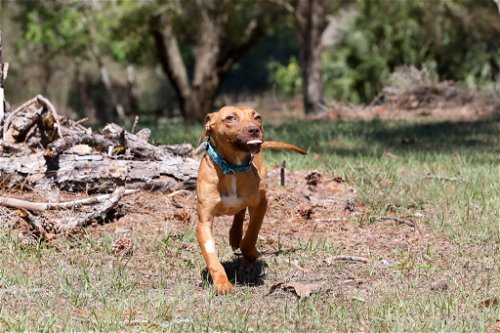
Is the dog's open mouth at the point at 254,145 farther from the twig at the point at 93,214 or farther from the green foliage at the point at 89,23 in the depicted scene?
the green foliage at the point at 89,23

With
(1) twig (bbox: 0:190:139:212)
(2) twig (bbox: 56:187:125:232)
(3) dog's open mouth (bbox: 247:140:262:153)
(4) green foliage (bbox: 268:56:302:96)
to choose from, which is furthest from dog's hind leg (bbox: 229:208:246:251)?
(4) green foliage (bbox: 268:56:302:96)

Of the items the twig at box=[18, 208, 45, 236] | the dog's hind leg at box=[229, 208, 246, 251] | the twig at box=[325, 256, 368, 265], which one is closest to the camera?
the dog's hind leg at box=[229, 208, 246, 251]

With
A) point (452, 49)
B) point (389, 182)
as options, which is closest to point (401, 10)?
point (452, 49)

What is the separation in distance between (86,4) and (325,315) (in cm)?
1870

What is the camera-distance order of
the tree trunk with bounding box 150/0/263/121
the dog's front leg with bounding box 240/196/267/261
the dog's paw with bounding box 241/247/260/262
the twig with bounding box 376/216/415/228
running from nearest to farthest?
the dog's front leg with bounding box 240/196/267/261 < the dog's paw with bounding box 241/247/260/262 < the twig with bounding box 376/216/415/228 < the tree trunk with bounding box 150/0/263/121

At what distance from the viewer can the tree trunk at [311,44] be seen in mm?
19859

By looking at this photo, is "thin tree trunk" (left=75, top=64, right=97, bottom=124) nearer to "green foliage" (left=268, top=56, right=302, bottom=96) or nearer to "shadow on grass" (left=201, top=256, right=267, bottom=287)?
"green foliage" (left=268, top=56, right=302, bottom=96)

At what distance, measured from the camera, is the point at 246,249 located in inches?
236

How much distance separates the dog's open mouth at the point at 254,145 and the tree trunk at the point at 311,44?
14.4 metres

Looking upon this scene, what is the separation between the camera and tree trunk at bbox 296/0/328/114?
19.9 meters

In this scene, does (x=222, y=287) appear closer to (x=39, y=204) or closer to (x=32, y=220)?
(x=32, y=220)

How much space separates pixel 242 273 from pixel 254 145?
113 centimetres

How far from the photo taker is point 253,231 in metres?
5.87

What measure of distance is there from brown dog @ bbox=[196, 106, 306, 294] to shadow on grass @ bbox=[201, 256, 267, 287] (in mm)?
370
